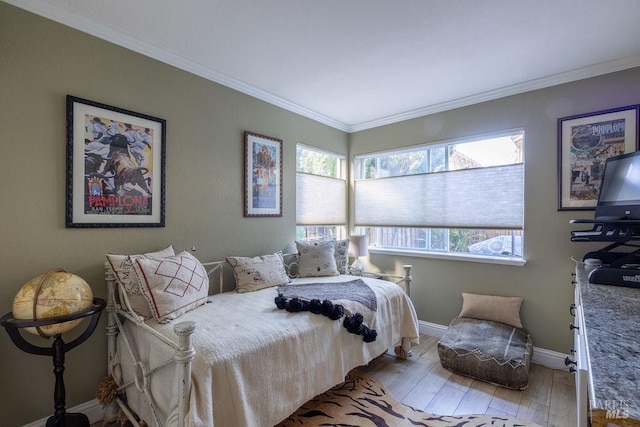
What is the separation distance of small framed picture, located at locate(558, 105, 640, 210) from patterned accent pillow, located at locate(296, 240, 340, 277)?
7.07 feet

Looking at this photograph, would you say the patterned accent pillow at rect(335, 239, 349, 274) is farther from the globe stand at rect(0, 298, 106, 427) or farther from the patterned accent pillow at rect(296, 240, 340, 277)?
the globe stand at rect(0, 298, 106, 427)

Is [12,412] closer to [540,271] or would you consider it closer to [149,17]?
[149,17]

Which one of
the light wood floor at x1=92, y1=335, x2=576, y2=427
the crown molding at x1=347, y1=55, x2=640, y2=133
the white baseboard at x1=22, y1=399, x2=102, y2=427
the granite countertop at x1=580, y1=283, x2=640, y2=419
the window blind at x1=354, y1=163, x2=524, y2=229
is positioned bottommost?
the light wood floor at x1=92, y1=335, x2=576, y2=427

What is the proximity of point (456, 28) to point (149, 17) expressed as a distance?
2.00 m

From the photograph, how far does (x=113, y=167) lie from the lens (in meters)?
2.07

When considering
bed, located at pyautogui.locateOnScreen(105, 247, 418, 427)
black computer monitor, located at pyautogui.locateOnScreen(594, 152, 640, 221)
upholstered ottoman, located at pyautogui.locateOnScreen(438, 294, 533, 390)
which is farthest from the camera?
upholstered ottoman, located at pyautogui.locateOnScreen(438, 294, 533, 390)

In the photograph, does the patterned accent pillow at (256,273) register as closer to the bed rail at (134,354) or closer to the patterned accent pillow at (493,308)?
the bed rail at (134,354)

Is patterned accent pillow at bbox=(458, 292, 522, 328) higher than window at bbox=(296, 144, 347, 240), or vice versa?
window at bbox=(296, 144, 347, 240)

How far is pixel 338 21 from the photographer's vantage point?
6.24 ft

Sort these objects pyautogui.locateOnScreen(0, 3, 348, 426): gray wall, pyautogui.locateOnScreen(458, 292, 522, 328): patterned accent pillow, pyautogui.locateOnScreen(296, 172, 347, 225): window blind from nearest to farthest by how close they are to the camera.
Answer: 1. pyautogui.locateOnScreen(0, 3, 348, 426): gray wall
2. pyautogui.locateOnScreen(458, 292, 522, 328): patterned accent pillow
3. pyautogui.locateOnScreen(296, 172, 347, 225): window blind

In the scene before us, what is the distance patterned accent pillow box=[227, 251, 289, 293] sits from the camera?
2.57m

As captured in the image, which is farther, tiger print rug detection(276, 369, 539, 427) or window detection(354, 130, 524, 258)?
window detection(354, 130, 524, 258)

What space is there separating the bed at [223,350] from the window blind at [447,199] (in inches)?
52.4

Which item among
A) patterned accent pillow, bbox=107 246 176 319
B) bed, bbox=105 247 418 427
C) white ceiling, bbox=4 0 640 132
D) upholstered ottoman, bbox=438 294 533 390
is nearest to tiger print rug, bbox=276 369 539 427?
bed, bbox=105 247 418 427
